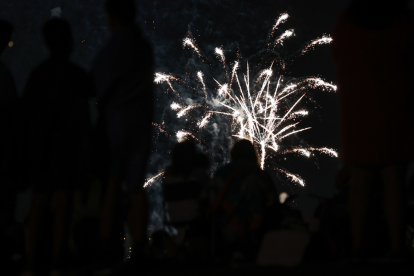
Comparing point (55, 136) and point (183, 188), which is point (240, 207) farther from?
point (55, 136)

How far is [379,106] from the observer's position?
9.98 ft

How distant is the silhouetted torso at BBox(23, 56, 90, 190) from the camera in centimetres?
316

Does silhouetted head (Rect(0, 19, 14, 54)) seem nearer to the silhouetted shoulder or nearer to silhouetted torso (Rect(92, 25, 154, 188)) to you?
the silhouetted shoulder

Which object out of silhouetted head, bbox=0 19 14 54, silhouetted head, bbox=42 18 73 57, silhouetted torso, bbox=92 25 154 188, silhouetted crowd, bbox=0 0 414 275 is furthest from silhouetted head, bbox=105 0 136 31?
silhouetted head, bbox=0 19 14 54

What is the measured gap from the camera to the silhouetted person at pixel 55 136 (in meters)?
3.13

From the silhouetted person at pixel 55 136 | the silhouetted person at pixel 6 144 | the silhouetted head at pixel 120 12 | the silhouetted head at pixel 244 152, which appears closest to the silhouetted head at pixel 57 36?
the silhouetted person at pixel 55 136

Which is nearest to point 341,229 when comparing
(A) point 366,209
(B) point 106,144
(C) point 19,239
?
(A) point 366,209

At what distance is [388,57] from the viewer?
10.0ft

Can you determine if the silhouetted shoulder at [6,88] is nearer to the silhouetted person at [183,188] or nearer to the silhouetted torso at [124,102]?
the silhouetted torso at [124,102]

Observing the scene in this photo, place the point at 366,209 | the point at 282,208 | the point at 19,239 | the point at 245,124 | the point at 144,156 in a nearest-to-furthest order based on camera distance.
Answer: the point at 366,209 → the point at 144,156 → the point at 19,239 → the point at 282,208 → the point at 245,124

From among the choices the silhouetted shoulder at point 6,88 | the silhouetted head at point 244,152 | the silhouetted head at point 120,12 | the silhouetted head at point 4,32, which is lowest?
the silhouetted head at point 244,152

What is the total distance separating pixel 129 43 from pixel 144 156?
0.85 m

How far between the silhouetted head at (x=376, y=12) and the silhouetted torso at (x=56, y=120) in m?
2.05

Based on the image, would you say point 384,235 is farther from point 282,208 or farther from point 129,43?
point 129,43
